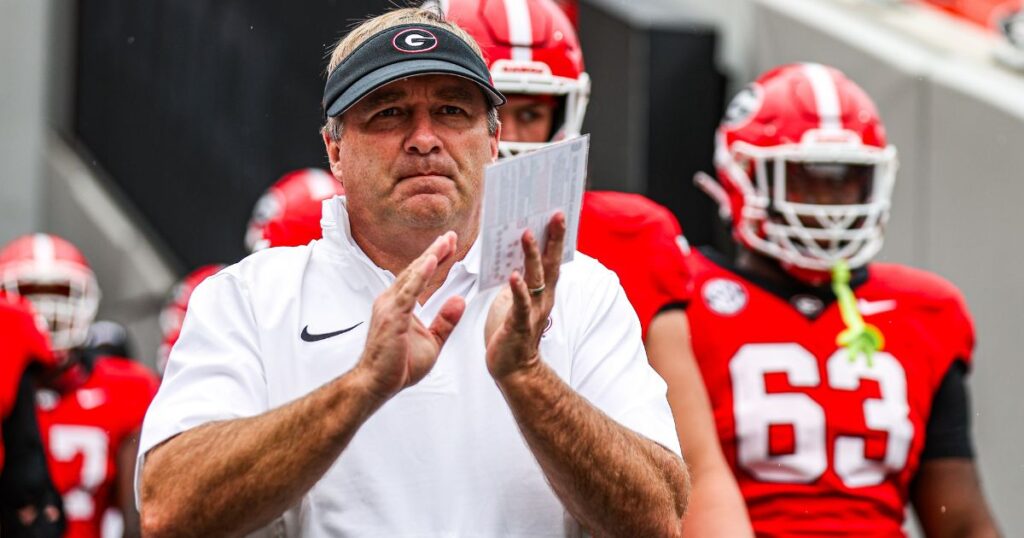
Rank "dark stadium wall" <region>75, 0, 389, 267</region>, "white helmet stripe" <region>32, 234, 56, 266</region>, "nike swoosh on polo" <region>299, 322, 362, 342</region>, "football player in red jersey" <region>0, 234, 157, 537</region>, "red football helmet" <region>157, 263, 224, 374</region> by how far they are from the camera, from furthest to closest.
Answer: "dark stadium wall" <region>75, 0, 389, 267</region>
"white helmet stripe" <region>32, 234, 56, 266</region>
"red football helmet" <region>157, 263, 224, 374</region>
"football player in red jersey" <region>0, 234, 157, 537</region>
"nike swoosh on polo" <region>299, 322, 362, 342</region>

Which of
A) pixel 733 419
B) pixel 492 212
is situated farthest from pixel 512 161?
pixel 733 419

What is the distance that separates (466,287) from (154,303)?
8150mm

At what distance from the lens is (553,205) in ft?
8.63

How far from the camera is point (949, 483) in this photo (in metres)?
4.49

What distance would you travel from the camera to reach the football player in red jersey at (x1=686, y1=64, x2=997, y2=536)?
173 inches

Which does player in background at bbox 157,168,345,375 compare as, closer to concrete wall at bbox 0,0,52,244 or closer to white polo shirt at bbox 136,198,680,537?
white polo shirt at bbox 136,198,680,537

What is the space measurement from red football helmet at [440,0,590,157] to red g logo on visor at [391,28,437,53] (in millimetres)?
1070

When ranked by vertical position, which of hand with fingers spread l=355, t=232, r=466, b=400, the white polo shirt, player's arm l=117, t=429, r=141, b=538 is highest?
hand with fingers spread l=355, t=232, r=466, b=400

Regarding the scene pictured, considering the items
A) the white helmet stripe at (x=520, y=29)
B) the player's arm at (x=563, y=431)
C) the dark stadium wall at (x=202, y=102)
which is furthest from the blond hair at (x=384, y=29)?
the dark stadium wall at (x=202, y=102)

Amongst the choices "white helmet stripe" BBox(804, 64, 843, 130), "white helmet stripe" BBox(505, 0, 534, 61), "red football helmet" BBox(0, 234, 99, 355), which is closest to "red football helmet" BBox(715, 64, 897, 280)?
"white helmet stripe" BBox(804, 64, 843, 130)

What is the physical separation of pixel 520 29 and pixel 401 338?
183cm

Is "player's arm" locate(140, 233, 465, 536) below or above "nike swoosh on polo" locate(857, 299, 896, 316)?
above

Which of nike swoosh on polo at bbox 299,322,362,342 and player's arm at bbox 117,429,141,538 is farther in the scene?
player's arm at bbox 117,429,141,538

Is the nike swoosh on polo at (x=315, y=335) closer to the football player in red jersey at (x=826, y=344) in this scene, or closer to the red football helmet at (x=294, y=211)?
the red football helmet at (x=294, y=211)
